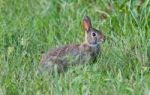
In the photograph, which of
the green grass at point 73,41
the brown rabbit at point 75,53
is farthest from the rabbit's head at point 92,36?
the green grass at point 73,41

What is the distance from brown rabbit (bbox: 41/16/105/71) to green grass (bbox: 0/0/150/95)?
0.10m

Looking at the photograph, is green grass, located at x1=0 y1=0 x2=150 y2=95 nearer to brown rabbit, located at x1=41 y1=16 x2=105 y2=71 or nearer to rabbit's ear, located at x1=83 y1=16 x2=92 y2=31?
brown rabbit, located at x1=41 y1=16 x2=105 y2=71

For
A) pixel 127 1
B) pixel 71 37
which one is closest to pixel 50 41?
pixel 71 37

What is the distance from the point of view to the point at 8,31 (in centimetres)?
785

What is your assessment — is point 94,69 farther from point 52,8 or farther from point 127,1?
point 52,8

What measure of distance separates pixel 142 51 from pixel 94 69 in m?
0.53

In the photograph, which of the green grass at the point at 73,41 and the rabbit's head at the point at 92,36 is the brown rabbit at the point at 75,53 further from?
the green grass at the point at 73,41

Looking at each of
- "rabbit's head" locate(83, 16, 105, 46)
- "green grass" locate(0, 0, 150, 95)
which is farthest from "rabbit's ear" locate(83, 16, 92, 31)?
"green grass" locate(0, 0, 150, 95)

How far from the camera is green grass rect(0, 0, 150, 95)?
20.6ft

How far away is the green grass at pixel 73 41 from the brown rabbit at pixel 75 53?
102 mm

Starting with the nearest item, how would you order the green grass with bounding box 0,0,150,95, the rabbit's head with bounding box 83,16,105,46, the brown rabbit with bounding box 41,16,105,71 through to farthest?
the green grass with bounding box 0,0,150,95 → the brown rabbit with bounding box 41,16,105,71 → the rabbit's head with bounding box 83,16,105,46

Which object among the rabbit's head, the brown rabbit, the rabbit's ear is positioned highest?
the rabbit's ear

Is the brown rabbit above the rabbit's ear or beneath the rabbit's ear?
beneath

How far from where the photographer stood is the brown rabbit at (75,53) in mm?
7082
